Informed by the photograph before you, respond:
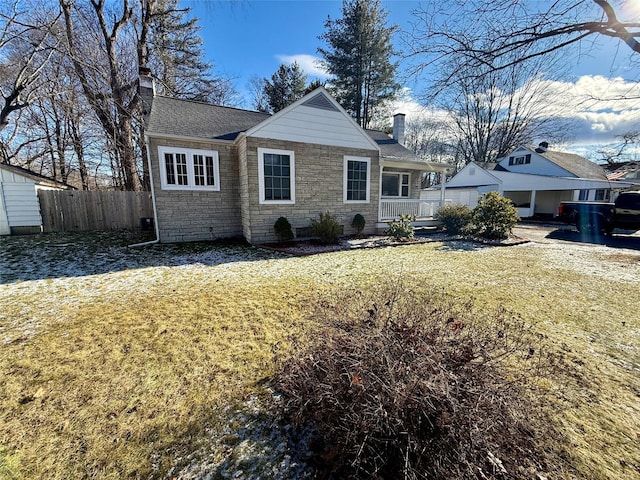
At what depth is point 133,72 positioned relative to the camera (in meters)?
15.1

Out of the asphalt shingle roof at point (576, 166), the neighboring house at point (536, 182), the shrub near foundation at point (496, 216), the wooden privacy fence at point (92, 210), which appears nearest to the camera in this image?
the shrub near foundation at point (496, 216)

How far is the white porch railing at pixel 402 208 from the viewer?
11943 mm

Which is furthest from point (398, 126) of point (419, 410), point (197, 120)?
point (419, 410)

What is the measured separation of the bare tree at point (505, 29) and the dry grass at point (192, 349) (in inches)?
132

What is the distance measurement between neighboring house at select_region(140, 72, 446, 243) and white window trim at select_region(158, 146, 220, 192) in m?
0.03

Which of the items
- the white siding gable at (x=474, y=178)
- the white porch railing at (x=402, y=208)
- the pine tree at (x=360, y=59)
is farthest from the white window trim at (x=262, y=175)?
the white siding gable at (x=474, y=178)

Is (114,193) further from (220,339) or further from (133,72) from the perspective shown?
(220,339)

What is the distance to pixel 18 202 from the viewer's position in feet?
33.2

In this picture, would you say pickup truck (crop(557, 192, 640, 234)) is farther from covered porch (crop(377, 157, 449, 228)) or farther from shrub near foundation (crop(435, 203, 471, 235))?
covered porch (crop(377, 157, 449, 228))

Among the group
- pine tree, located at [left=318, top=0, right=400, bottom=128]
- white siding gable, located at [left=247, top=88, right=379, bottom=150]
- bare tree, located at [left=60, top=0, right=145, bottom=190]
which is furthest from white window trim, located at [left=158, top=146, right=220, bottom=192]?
pine tree, located at [left=318, top=0, right=400, bottom=128]

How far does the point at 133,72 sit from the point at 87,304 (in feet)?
54.6

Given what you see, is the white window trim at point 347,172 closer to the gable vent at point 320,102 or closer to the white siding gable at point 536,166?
the gable vent at point 320,102

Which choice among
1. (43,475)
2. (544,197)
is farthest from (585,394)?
(544,197)

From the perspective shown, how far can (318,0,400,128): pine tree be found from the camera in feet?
61.8
